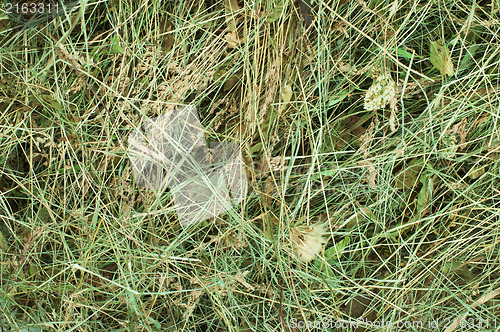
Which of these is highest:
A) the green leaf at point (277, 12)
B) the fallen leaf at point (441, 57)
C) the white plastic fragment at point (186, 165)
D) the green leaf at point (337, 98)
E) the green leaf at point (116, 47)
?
the green leaf at point (277, 12)

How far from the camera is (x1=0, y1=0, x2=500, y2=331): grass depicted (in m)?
1.52

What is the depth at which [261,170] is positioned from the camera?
1538 mm

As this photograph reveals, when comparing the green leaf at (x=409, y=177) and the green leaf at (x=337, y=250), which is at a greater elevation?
the green leaf at (x=409, y=177)

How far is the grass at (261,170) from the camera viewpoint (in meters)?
1.52

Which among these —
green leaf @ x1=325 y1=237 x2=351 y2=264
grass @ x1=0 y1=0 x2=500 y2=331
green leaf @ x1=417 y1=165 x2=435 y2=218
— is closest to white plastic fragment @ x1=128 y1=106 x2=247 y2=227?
grass @ x1=0 y1=0 x2=500 y2=331

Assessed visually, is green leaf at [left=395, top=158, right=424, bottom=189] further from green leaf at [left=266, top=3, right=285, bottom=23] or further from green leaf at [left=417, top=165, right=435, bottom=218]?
green leaf at [left=266, top=3, right=285, bottom=23]

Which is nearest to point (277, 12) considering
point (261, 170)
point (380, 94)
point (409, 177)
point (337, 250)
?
point (380, 94)

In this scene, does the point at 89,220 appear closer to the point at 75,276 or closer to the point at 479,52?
the point at 75,276

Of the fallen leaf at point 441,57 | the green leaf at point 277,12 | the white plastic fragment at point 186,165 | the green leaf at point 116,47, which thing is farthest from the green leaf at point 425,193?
the green leaf at point 116,47

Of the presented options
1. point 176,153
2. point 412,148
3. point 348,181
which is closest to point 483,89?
point 412,148

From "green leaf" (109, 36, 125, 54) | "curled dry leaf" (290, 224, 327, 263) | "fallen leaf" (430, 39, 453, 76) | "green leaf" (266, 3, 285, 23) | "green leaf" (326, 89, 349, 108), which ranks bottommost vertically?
"curled dry leaf" (290, 224, 327, 263)

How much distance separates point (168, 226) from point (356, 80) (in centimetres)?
100

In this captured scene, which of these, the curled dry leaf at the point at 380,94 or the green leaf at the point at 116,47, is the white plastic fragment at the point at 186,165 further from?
the curled dry leaf at the point at 380,94

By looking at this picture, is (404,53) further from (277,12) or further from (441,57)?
(277,12)
